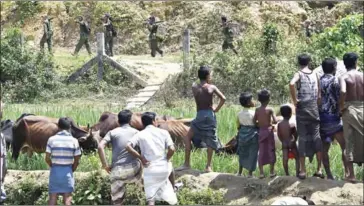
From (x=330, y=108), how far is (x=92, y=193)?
11.7ft

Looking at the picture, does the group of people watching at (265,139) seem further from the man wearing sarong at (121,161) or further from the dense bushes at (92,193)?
the dense bushes at (92,193)

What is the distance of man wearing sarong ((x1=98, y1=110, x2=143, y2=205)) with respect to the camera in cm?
992

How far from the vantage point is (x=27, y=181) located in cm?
1162

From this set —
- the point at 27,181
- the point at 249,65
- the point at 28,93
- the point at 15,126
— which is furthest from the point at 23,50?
the point at 27,181

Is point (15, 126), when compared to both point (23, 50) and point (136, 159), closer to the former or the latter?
point (136, 159)

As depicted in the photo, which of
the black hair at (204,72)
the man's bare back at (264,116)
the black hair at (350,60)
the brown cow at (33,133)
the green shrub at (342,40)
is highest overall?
the green shrub at (342,40)

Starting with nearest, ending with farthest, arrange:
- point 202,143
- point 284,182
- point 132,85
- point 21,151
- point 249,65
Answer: point 284,182 < point 202,143 < point 21,151 < point 249,65 < point 132,85

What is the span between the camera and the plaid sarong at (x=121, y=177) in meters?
9.96

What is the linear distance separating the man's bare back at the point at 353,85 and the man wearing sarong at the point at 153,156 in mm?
2285

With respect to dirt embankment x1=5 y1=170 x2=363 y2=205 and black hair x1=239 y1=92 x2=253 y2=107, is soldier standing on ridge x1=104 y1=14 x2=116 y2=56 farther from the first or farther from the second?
black hair x1=239 y1=92 x2=253 y2=107

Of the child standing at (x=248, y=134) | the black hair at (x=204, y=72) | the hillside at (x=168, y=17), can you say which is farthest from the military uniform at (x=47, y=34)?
the child standing at (x=248, y=134)

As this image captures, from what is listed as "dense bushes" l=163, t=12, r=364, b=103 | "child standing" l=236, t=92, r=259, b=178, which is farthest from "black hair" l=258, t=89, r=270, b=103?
"dense bushes" l=163, t=12, r=364, b=103

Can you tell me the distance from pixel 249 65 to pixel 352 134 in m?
12.0

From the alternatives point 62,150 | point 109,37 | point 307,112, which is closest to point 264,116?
point 307,112
